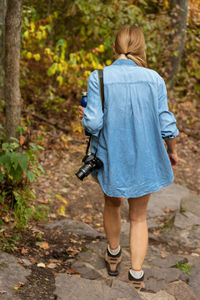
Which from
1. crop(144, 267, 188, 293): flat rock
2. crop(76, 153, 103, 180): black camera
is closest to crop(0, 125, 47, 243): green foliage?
crop(76, 153, 103, 180): black camera

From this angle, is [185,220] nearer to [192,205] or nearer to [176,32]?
[192,205]

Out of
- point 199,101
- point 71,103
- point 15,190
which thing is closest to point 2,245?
point 15,190

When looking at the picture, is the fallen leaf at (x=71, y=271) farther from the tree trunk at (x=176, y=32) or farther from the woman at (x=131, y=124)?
the tree trunk at (x=176, y=32)

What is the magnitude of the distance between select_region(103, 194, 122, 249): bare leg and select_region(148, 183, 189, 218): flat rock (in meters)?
1.97

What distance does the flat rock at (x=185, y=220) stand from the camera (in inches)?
176

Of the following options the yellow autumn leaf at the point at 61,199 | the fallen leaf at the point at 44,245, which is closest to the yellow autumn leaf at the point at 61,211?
the yellow autumn leaf at the point at 61,199

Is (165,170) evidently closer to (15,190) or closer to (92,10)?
(15,190)

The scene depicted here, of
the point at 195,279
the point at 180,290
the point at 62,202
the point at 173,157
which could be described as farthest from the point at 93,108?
the point at 62,202

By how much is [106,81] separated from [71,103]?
4.54 meters

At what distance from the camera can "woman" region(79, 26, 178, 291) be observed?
8.50ft

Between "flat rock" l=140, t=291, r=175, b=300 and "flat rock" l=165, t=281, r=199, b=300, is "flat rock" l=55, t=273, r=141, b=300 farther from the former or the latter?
"flat rock" l=165, t=281, r=199, b=300

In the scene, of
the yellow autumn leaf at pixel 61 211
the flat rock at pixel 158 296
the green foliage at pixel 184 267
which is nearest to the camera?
the flat rock at pixel 158 296

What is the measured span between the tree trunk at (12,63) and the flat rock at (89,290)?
65.9 inches

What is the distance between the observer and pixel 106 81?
8.44ft
